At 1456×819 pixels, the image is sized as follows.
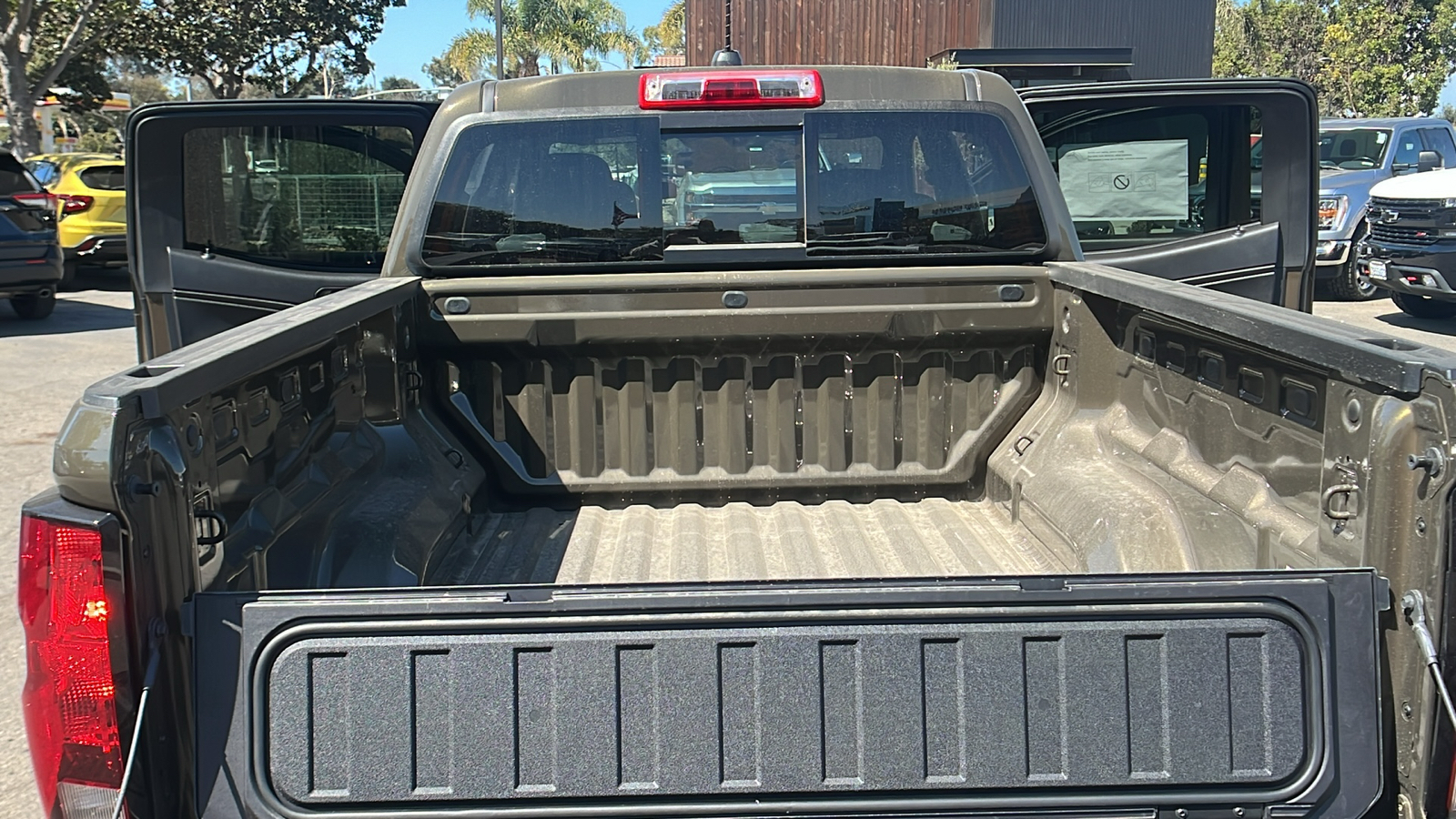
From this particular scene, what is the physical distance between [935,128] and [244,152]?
9.51ft

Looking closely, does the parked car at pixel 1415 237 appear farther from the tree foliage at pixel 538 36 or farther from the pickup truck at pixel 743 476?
the tree foliage at pixel 538 36

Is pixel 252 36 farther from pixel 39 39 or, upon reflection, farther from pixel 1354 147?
pixel 1354 147

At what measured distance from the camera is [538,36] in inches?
1855

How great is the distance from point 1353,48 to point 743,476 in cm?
3512

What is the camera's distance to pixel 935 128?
3795mm

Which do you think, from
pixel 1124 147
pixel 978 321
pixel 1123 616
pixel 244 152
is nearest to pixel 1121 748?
pixel 1123 616

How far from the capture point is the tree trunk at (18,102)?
24734mm

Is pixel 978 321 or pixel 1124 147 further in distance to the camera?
pixel 1124 147

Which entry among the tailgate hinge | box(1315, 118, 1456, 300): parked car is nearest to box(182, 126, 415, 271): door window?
the tailgate hinge

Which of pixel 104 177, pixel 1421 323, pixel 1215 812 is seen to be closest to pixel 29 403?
pixel 104 177

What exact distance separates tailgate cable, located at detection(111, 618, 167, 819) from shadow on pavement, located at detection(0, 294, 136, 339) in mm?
12790

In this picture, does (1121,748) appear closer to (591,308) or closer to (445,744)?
(445,744)

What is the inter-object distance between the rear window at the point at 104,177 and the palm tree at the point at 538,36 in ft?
96.4

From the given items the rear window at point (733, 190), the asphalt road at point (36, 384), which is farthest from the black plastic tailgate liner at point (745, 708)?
the rear window at point (733, 190)
